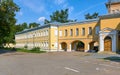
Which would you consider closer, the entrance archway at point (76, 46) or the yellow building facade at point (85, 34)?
the yellow building facade at point (85, 34)

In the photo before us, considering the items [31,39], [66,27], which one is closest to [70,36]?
[66,27]

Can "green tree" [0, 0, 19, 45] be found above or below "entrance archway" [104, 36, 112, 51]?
above

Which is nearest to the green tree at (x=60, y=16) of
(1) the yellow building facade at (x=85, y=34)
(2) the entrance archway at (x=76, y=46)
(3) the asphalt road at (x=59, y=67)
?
(1) the yellow building facade at (x=85, y=34)

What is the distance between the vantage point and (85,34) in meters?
47.8

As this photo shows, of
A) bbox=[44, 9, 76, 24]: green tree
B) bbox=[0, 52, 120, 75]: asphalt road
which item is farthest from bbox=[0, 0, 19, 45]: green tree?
bbox=[44, 9, 76, 24]: green tree

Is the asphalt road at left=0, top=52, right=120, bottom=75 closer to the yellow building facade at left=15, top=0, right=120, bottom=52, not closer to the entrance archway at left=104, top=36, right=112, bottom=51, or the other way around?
the entrance archway at left=104, top=36, right=112, bottom=51

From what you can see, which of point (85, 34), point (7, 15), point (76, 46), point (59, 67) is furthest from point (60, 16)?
point (59, 67)

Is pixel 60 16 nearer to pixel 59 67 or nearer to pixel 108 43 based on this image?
pixel 108 43

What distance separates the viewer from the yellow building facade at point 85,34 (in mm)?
39706

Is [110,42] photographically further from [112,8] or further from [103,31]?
[112,8]

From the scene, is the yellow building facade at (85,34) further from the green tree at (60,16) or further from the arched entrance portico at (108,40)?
the green tree at (60,16)

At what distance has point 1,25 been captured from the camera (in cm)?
4262

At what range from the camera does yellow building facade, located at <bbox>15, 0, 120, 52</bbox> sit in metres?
39.7

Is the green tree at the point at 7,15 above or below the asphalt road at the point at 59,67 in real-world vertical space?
above
